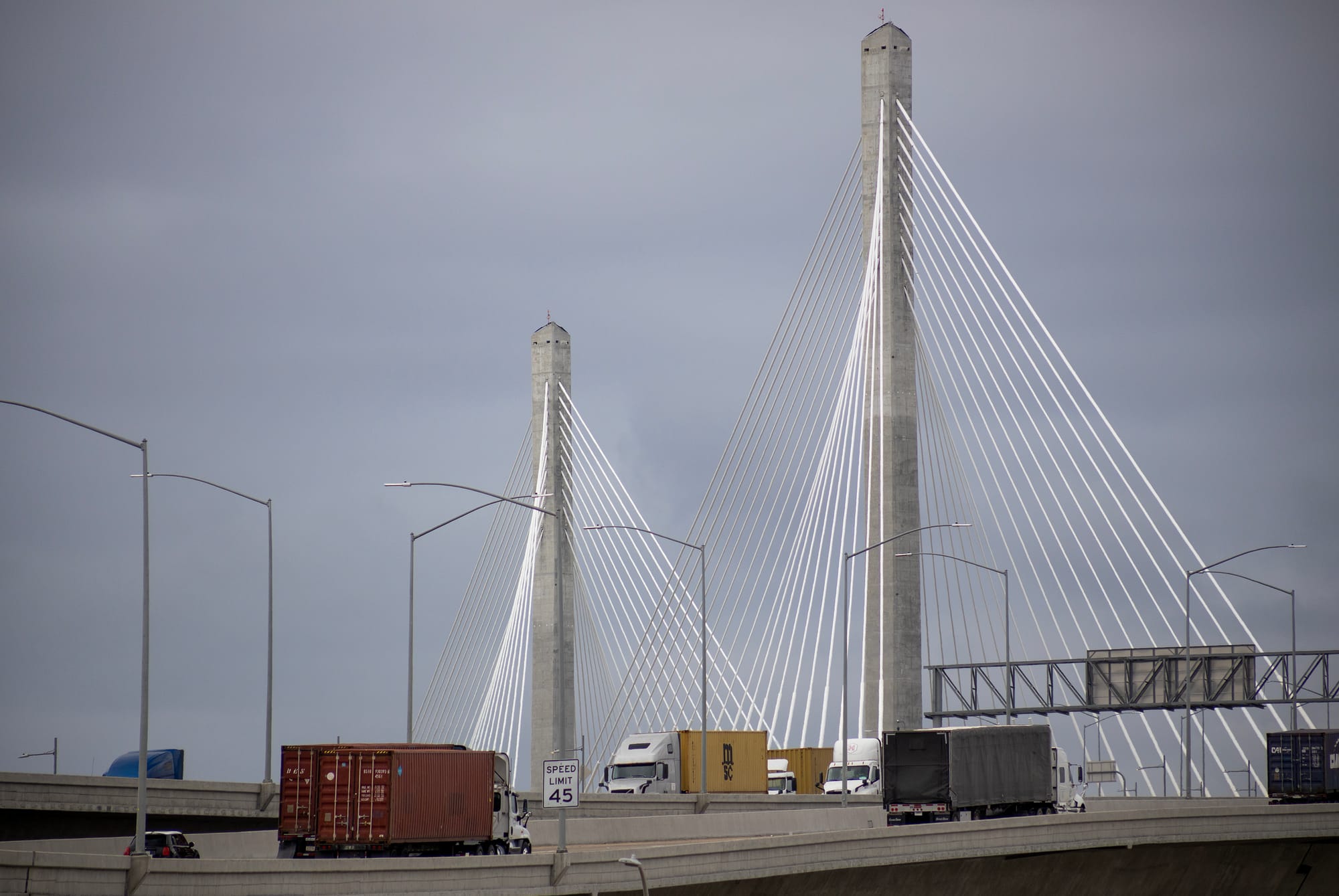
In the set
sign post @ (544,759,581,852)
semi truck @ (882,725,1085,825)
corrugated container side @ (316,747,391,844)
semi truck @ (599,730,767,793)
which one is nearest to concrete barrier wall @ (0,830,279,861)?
corrugated container side @ (316,747,391,844)

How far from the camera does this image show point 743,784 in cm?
6131

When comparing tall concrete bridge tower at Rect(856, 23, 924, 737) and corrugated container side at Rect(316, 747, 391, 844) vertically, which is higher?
tall concrete bridge tower at Rect(856, 23, 924, 737)

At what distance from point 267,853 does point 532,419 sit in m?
43.1

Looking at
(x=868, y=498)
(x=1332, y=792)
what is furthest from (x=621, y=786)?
(x=1332, y=792)

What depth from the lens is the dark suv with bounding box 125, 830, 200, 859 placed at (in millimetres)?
35719

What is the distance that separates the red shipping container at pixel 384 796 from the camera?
34.0 meters

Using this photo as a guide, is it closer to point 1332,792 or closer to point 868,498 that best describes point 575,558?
point 868,498

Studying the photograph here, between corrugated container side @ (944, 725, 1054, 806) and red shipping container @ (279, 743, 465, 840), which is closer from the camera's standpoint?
red shipping container @ (279, 743, 465, 840)

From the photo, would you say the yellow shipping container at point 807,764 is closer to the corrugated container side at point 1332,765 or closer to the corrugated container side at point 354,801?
the corrugated container side at point 1332,765

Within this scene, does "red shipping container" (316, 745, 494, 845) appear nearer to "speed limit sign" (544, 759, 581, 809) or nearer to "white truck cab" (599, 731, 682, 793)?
"speed limit sign" (544, 759, 581, 809)

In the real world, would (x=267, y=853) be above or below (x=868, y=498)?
below

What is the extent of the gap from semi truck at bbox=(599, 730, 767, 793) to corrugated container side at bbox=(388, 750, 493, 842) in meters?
21.9

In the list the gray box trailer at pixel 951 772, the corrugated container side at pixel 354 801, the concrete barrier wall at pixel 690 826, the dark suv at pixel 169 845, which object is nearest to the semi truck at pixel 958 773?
the gray box trailer at pixel 951 772

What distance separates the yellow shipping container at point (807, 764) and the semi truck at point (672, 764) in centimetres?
1074
